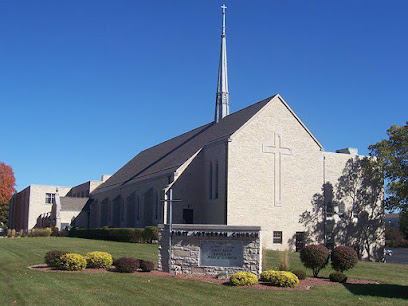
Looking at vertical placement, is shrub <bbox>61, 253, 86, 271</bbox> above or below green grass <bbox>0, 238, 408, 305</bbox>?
above

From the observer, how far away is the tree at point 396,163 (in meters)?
44.4

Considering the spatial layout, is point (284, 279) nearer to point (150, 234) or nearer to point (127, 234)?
point (150, 234)

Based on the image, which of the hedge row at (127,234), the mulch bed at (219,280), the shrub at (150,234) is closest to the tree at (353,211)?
the shrub at (150,234)

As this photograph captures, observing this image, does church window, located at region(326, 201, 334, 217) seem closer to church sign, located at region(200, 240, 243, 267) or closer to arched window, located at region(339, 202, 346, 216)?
arched window, located at region(339, 202, 346, 216)

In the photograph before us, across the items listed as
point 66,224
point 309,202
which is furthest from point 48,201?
point 309,202

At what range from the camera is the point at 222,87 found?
5344 cm

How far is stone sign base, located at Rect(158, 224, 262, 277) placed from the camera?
1986 cm

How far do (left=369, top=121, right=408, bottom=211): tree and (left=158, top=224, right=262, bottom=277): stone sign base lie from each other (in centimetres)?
2828

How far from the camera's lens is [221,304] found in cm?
1525

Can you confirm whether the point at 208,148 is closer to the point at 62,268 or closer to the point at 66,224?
the point at 62,268

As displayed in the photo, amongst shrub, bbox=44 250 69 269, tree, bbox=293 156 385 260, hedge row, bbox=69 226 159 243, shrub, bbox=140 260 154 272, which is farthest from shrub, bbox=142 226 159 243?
shrub, bbox=44 250 69 269

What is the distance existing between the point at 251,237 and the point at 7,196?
8578cm

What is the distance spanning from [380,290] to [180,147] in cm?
3612

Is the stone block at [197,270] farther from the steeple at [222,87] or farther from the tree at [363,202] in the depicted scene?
the steeple at [222,87]
